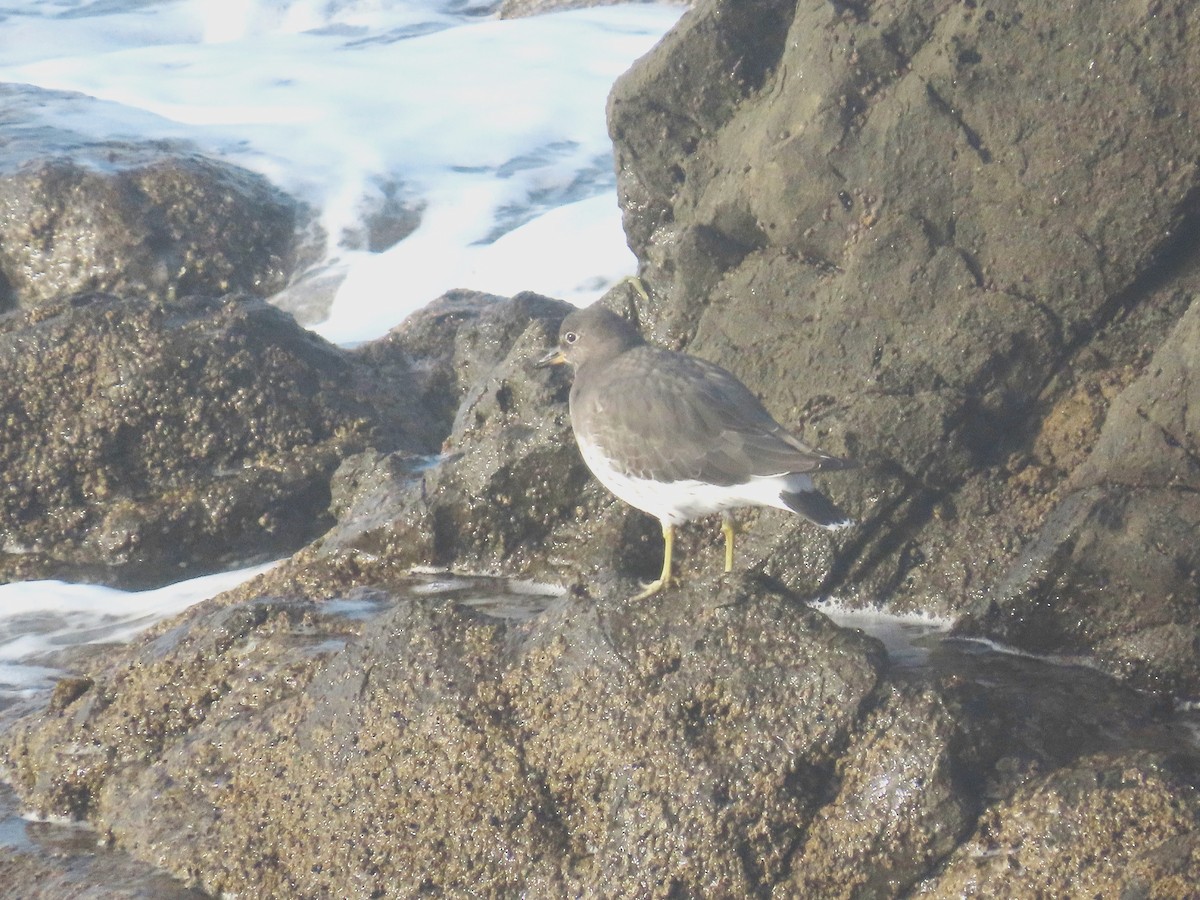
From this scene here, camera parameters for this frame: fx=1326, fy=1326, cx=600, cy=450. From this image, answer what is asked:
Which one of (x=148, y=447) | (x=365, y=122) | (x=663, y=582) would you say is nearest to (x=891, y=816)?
(x=663, y=582)

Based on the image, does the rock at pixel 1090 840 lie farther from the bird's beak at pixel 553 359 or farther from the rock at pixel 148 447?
the rock at pixel 148 447

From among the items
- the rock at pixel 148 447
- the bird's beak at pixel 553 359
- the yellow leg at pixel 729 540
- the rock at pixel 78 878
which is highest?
the bird's beak at pixel 553 359

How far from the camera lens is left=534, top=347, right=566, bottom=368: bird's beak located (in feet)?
20.3

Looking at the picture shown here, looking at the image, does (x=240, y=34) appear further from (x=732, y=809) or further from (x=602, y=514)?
(x=732, y=809)

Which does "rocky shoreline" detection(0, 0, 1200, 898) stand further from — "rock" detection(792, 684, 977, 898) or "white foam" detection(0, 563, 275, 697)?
"white foam" detection(0, 563, 275, 697)

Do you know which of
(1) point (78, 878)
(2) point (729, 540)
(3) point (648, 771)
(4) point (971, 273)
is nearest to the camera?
(3) point (648, 771)

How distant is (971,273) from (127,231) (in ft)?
26.1

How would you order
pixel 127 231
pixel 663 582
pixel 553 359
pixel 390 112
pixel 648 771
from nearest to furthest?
pixel 648 771 → pixel 663 582 → pixel 553 359 → pixel 127 231 → pixel 390 112

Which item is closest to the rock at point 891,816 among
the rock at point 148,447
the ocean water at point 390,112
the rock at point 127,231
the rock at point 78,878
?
the rock at point 78,878

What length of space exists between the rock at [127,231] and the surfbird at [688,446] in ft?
21.1

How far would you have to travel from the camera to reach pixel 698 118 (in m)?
7.20

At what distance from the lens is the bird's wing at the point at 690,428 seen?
475 cm

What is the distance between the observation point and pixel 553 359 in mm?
6230

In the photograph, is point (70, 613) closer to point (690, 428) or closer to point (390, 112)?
point (690, 428)
